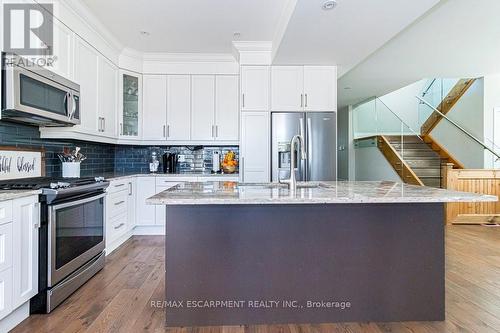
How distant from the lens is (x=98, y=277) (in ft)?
9.59

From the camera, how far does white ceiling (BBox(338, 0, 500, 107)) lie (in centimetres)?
332

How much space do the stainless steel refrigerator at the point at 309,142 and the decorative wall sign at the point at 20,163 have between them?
2.67m

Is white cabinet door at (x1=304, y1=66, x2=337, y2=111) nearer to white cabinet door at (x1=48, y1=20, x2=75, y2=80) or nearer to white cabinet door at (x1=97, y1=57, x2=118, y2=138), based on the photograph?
white cabinet door at (x1=97, y1=57, x2=118, y2=138)

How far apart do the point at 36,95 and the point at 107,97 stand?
1.53 m

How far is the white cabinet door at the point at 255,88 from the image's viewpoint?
169 inches

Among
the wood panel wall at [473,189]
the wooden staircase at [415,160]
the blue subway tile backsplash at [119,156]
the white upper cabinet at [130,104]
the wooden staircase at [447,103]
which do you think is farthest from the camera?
the wooden staircase at [447,103]

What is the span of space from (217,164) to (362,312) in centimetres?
313

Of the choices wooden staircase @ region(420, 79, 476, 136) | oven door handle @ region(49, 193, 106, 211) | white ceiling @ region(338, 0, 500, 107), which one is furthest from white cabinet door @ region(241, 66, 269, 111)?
wooden staircase @ region(420, 79, 476, 136)

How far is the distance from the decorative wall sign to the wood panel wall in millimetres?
5789

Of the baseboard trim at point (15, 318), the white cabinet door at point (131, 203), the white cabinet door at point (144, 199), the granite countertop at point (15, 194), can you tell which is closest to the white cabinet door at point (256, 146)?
the white cabinet door at point (144, 199)

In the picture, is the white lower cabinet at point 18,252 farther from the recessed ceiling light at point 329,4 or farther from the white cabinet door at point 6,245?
the recessed ceiling light at point 329,4

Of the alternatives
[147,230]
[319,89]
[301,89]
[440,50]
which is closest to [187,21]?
[301,89]

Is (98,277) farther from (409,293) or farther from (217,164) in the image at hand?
(409,293)

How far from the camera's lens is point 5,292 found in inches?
75.2
